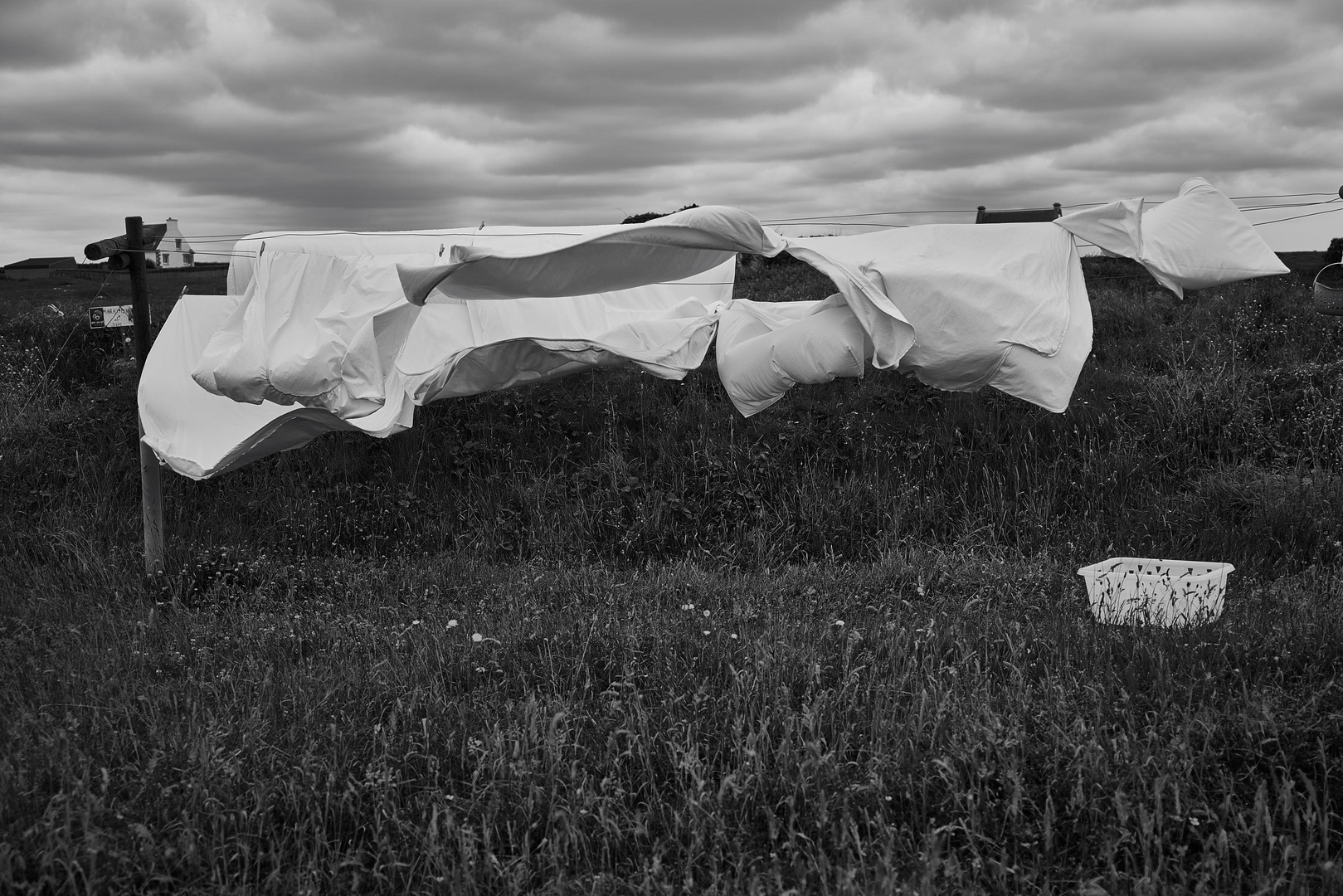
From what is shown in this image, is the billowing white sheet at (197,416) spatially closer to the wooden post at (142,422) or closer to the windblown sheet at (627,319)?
the windblown sheet at (627,319)

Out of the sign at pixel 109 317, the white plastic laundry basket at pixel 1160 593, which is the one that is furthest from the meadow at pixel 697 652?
the sign at pixel 109 317

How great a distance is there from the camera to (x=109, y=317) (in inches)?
410

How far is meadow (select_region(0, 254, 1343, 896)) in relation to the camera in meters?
2.98

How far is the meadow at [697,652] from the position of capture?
117 inches

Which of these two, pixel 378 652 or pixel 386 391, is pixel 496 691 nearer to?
pixel 378 652

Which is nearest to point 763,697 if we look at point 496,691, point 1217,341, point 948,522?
point 496,691

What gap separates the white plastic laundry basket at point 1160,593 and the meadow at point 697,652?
0.49 feet

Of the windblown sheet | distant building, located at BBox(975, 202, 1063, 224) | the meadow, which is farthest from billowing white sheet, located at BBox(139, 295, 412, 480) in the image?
distant building, located at BBox(975, 202, 1063, 224)

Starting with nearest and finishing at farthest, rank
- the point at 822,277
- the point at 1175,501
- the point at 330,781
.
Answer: the point at 330,781, the point at 1175,501, the point at 822,277

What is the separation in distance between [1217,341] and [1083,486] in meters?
3.30

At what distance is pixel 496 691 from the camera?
12.9ft

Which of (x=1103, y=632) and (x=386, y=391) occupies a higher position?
(x=386, y=391)

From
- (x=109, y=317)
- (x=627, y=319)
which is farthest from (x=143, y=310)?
(x=109, y=317)

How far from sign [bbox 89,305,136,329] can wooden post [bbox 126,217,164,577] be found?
14.3ft
